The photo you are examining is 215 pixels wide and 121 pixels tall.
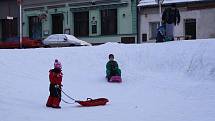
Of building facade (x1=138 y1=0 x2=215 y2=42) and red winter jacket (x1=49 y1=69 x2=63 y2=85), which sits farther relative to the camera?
building facade (x1=138 y1=0 x2=215 y2=42)

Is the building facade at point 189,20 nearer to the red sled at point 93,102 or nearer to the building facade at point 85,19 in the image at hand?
the building facade at point 85,19

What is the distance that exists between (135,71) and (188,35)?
48.3ft

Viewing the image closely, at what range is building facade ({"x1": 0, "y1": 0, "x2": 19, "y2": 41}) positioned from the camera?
48125 millimetres

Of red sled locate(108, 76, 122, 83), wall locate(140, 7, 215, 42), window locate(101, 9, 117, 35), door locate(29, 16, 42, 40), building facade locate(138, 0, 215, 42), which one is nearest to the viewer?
red sled locate(108, 76, 122, 83)

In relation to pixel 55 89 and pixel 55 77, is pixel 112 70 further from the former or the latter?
pixel 55 89

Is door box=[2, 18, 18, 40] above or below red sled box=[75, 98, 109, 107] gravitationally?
above

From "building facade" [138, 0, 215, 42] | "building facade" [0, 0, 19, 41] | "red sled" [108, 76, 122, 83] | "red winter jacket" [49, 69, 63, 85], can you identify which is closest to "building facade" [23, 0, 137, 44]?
"building facade" [138, 0, 215, 42]

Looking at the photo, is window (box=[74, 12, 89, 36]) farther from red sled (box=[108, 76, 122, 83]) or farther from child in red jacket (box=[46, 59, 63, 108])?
child in red jacket (box=[46, 59, 63, 108])

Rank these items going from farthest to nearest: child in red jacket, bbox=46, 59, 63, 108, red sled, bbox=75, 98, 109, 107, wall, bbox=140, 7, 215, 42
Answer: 1. wall, bbox=140, 7, 215, 42
2. red sled, bbox=75, 98, 109, 107
3. child in red jacket, bbox=46, 59, 63, 108

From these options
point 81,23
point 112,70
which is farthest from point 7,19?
point 112,70

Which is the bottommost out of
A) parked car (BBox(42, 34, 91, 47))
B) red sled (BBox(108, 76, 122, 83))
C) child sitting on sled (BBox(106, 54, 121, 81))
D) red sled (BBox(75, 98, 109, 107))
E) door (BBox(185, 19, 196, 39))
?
red sled (BBox(75, 98, 109, 107))

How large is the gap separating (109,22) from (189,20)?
7117 millimetres

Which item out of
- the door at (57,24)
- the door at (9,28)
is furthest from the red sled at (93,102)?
the door at (9,28)

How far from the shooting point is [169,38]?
2558cm
